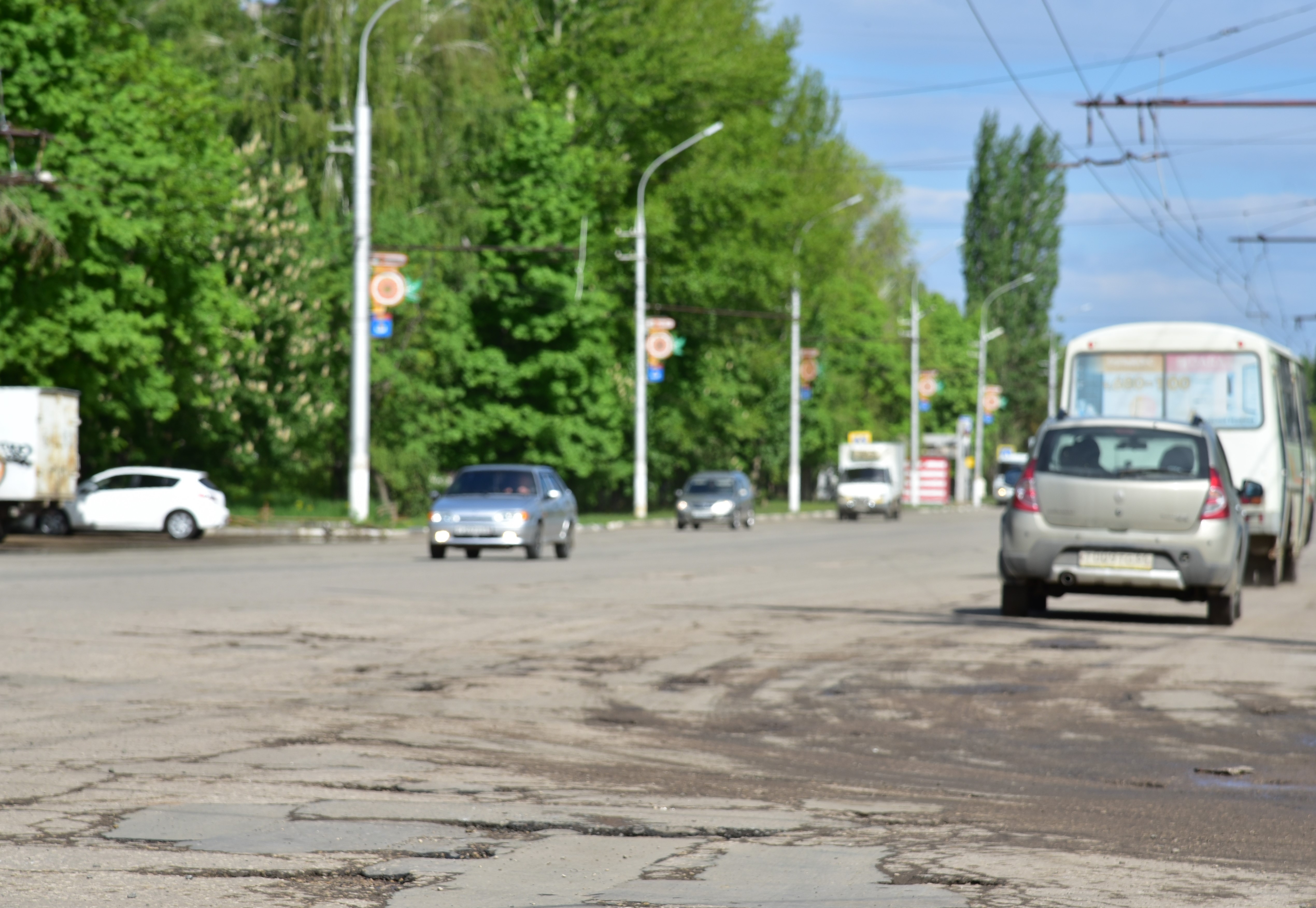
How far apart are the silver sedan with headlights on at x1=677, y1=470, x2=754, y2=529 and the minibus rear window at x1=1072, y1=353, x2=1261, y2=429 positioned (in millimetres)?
27705

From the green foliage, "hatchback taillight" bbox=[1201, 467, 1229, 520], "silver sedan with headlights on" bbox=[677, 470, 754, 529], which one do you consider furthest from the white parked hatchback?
"hatchback taillight" bbox=[1201, 467, 1229, 520]

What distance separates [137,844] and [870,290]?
90.5 metres

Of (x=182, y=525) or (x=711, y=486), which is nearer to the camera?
(x=182, y=525)

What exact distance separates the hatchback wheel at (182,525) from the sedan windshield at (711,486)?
1711 centimetres

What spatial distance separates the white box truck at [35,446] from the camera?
1405 inches

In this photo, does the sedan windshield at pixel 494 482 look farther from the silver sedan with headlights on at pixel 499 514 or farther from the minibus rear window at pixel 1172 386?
the minibus rear window at pixel 1172 386

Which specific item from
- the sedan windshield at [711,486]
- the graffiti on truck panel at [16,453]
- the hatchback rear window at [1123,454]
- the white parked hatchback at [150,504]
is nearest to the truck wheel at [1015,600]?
the hatchback rear window at [1123,454]

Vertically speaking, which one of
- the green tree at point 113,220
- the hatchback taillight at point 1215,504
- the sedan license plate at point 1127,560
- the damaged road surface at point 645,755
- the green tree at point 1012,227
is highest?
the green tree at point 1012,227

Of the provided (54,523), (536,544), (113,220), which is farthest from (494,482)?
(54,523)

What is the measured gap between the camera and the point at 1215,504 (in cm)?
1641

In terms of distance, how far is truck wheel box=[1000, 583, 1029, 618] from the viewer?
17.5 metres

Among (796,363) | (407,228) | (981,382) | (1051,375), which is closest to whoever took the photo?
(407,228)

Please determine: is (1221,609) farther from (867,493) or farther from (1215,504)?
(867,493)

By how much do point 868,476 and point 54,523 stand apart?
3389 cm
